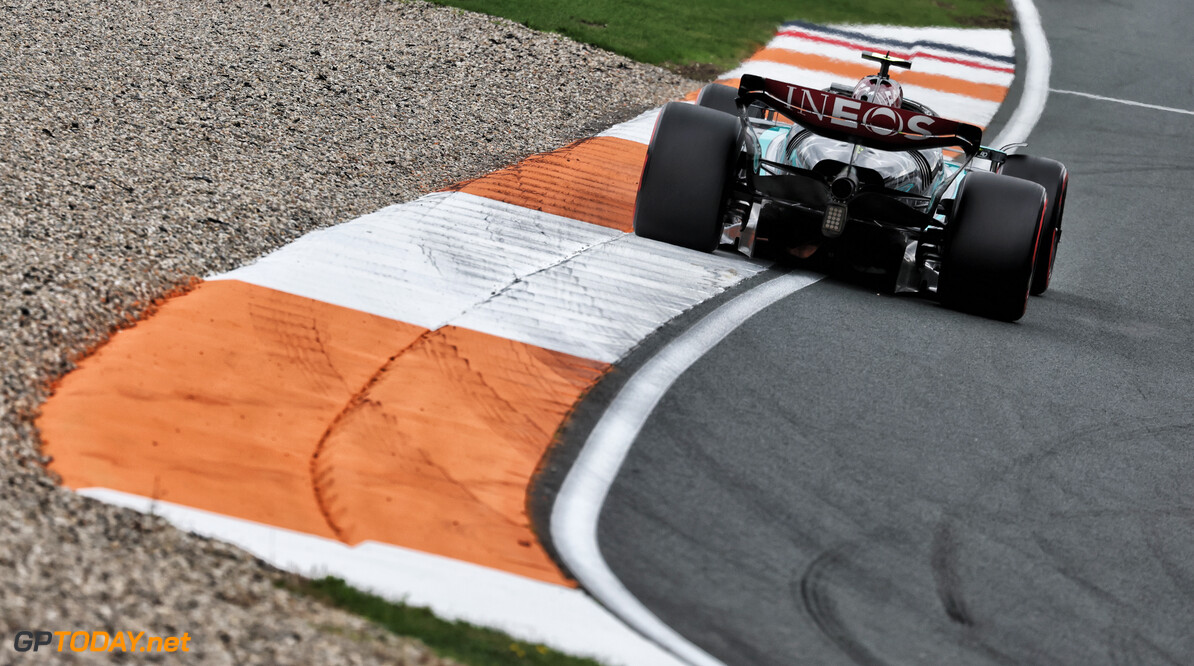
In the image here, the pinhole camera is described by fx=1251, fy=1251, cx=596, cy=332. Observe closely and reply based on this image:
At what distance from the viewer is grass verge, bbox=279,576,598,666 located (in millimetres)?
3559

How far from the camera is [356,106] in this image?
32.7 ft

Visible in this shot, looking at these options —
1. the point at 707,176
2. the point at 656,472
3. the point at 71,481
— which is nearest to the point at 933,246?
the point at 707,176

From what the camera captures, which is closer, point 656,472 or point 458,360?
point 656,472

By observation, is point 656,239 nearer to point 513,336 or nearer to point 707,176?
point 707,176

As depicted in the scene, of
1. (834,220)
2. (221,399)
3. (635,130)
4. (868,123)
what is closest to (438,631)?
(221,399)

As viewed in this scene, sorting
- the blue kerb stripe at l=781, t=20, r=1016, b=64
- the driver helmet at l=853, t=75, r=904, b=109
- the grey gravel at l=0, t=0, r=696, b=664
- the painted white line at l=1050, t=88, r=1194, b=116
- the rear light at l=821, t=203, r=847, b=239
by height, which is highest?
the driver helmet at l=853, t=75, r=904, b=109

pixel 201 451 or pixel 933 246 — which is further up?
pixel 933 246

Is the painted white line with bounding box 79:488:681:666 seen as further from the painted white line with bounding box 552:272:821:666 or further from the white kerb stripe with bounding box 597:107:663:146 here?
the white kerb stripe with bounding box 597:107:663:146

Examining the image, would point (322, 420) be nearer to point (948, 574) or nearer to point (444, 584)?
point (444, 584)

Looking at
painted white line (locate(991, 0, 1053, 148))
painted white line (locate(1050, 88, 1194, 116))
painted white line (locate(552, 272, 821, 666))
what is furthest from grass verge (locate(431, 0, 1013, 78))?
painted white line (locate(552, 272, 821, 666))

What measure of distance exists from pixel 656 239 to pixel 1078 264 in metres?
3.65

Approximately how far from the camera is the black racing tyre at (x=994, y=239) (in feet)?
23.6

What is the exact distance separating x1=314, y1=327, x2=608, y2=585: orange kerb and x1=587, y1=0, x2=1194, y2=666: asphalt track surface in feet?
1.33

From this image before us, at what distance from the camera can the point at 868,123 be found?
7.16 metres
